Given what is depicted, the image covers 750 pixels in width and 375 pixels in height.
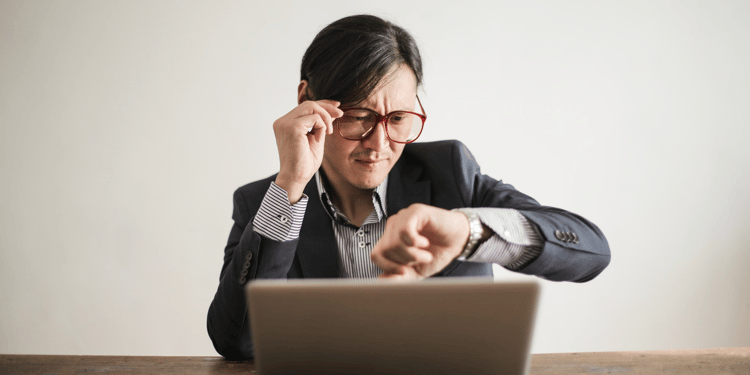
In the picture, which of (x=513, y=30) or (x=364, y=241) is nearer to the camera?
(x=364, y=241)

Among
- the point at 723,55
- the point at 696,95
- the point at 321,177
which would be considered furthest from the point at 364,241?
the point at 723,55

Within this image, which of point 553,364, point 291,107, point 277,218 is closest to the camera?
point 553,364

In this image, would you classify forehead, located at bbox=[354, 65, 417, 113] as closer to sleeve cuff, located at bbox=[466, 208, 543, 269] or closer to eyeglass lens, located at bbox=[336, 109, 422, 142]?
eyeglass lens, located at bbox=[336, 109, 422, 142]

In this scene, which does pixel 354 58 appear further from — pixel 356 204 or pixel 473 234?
pixel 473 234

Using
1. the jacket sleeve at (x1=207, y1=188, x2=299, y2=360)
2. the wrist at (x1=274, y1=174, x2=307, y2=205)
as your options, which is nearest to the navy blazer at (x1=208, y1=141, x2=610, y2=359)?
the jacket sleeve at (x1=207, y1=188, x2=299, y2=360)

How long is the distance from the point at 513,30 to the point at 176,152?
1.99 meters

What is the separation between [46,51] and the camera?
2.67 meters

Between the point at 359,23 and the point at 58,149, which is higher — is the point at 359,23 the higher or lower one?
the higher one

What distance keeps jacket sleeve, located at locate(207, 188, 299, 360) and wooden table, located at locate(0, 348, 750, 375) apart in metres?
0.16

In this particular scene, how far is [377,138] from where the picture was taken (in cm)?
133

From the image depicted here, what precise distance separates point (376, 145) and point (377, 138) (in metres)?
0.02

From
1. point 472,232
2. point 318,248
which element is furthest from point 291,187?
point 472,232

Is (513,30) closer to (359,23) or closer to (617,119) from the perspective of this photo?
(617,119)

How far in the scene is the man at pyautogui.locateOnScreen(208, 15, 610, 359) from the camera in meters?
1.03
